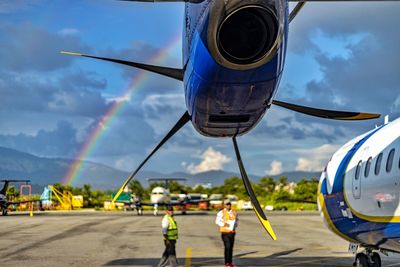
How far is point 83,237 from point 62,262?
1012 cm

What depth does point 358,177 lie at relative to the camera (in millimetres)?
12602

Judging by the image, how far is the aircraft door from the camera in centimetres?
1246

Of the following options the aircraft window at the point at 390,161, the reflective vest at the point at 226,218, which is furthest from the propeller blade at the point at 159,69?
the reflective vest at the point at 226,218

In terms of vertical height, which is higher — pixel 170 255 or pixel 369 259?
pixel 170 255

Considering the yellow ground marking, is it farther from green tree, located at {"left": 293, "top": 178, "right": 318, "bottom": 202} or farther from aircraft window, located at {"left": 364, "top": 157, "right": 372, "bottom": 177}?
green tree, located at {"left": 293, "top": 178, "right": 318, "bottom": 202}

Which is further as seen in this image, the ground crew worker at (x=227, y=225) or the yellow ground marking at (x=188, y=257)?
the yellow ground marking at (x=188, y=257)

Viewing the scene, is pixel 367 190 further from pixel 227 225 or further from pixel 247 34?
pixel 247 34

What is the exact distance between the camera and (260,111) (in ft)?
26.1

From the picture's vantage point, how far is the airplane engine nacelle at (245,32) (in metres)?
6.05

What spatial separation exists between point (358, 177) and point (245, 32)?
724cm

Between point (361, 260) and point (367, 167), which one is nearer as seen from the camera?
point (367, 167)

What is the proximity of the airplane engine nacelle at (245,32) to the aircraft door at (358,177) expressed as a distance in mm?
6752

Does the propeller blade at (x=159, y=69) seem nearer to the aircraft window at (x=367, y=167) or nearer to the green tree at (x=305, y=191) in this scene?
the aircraft window at (x=367, y=167)

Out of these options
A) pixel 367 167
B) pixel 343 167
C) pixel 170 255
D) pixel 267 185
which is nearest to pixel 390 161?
pixel 367 167
